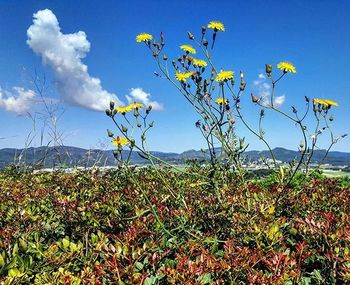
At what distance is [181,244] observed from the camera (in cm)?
245

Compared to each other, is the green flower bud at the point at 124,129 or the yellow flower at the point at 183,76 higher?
the yellow flower at the point at 183,76

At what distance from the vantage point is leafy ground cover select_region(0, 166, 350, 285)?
1952 mm

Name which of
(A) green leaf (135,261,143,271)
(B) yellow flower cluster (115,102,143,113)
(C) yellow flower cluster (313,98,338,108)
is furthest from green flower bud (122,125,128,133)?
(C) yellow flower cluster (313,98,338,108)

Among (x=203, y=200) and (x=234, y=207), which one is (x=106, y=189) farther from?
(x=234, y=207)

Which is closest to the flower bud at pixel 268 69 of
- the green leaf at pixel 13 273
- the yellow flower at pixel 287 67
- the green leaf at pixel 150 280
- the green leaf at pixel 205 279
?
the yellow flower at pixel 287 67

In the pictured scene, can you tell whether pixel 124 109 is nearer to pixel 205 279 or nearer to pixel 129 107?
pixel 129 107

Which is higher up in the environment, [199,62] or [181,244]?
[199,62]

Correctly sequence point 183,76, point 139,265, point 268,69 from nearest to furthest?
point 139,265
point 268,69
point 183,76

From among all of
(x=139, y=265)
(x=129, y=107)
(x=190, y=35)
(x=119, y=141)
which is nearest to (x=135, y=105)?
(x=129, y=107)

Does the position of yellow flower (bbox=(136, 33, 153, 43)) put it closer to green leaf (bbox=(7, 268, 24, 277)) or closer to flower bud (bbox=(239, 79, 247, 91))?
flower bud (bbox=(239, 79, 247, 91))

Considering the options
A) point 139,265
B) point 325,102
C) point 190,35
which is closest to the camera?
point 139,265

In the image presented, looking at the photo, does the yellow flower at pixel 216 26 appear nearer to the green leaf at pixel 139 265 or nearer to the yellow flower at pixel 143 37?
the yellow flower at pixel 143 37

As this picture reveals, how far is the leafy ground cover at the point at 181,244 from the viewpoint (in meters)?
1.95

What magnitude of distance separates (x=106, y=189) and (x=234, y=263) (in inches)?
126
